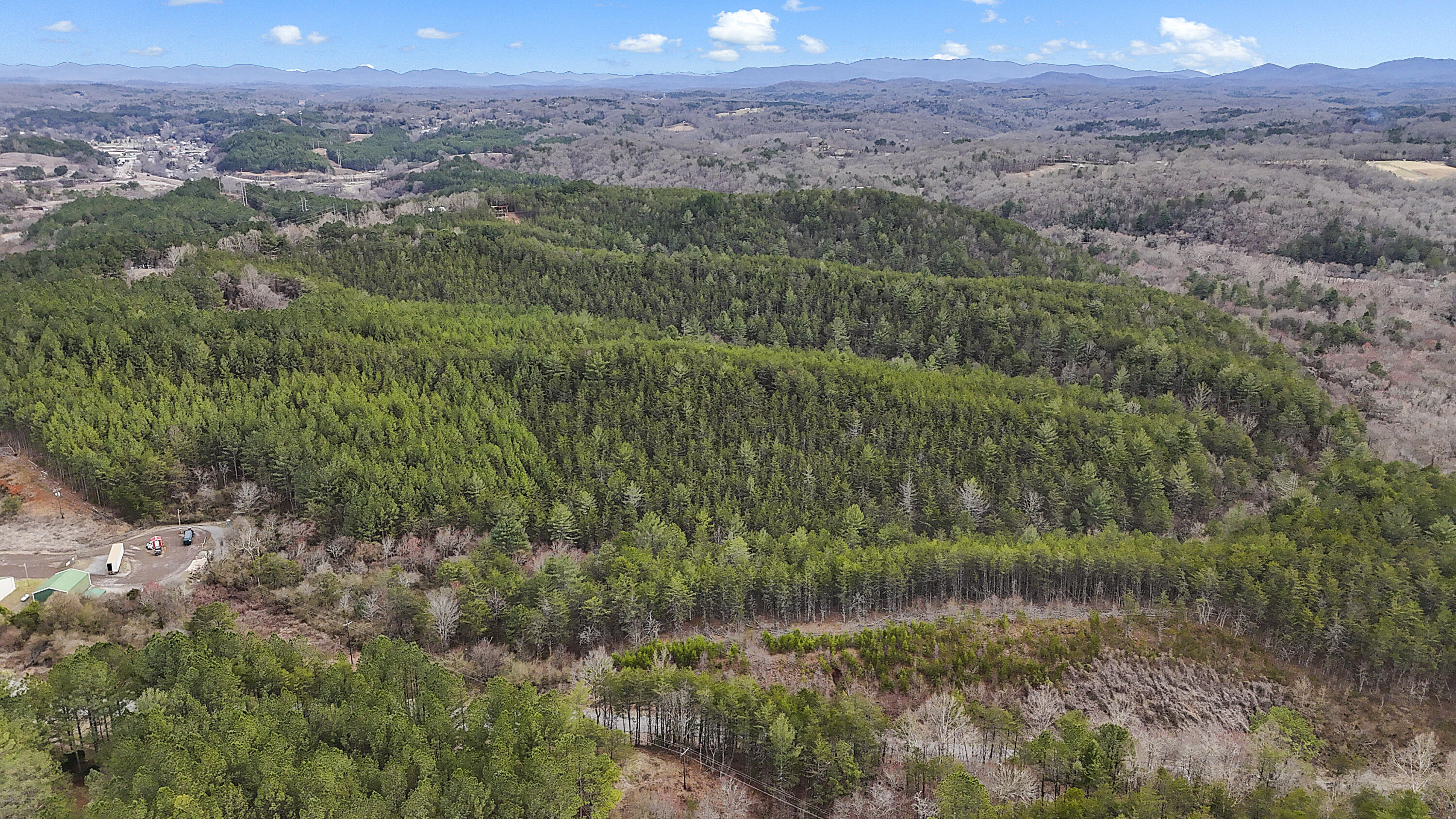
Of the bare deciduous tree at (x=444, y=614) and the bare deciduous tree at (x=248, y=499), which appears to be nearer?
the bare deciduous tree at (x=444, y=614)

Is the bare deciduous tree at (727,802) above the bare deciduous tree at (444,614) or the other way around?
the other way around

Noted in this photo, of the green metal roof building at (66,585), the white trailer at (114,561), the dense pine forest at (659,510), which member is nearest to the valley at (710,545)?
the dense pine forest at (659,510)

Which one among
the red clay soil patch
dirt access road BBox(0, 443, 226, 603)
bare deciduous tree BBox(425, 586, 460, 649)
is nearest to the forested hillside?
bare deciduous tree BBox(425, 586, 460, 649)

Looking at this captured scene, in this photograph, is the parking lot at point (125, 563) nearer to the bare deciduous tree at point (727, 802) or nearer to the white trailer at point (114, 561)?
the white trailer at point (114, 561)

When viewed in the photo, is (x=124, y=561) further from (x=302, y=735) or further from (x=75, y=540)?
(x=302, y=735)

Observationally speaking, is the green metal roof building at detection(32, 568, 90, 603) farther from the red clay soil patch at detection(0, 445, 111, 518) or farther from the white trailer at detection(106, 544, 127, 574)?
the red clay soil patch at detection(0, 445, 111, 518)

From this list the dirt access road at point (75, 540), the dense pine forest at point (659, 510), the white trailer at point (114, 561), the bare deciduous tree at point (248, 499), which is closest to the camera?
the dense pine forest at point (659, 510)

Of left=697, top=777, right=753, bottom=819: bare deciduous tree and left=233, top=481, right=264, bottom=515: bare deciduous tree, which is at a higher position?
left=233, top=481, right=264, bottom=515: bare deciduous tree
